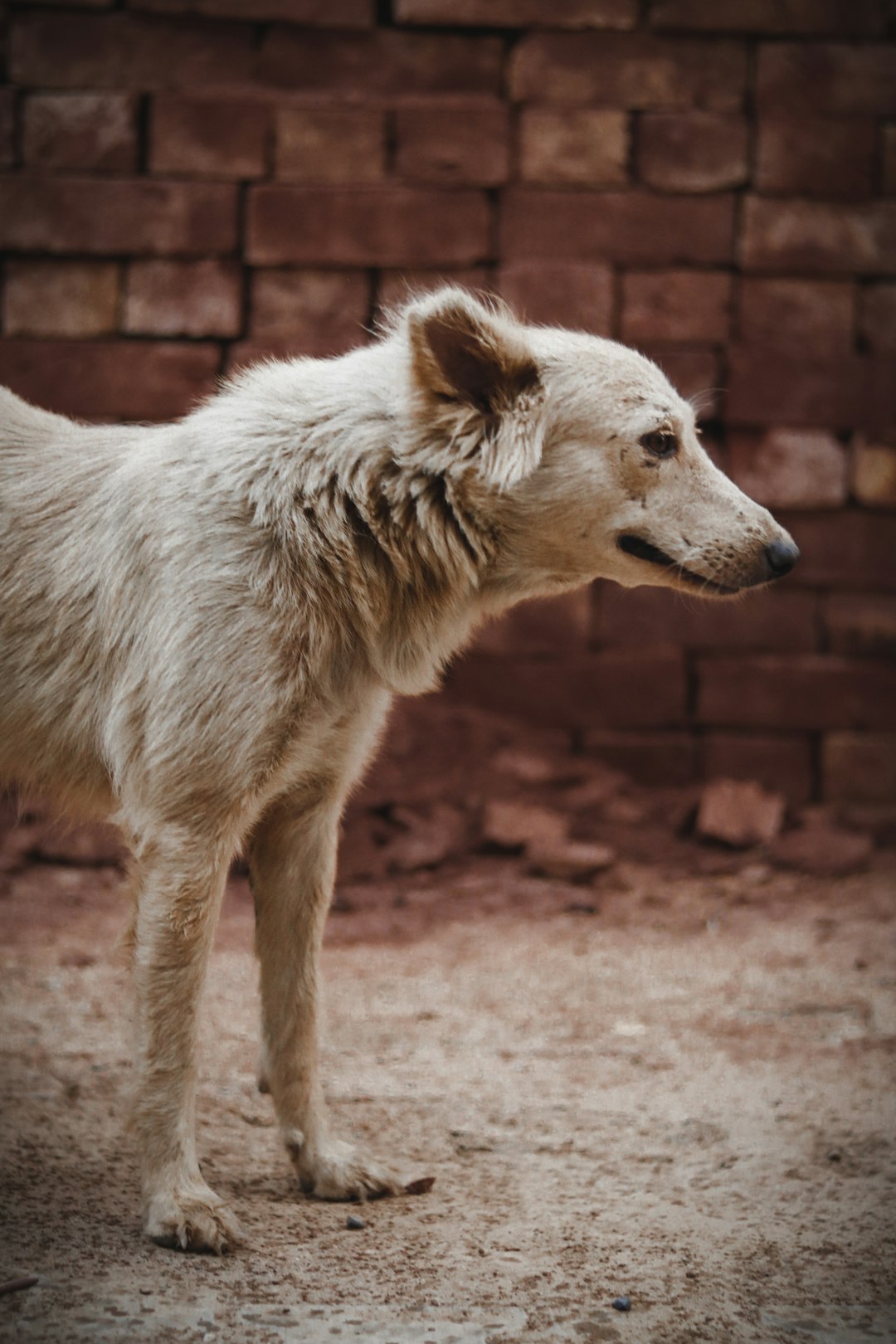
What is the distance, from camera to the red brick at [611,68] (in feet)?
19.8

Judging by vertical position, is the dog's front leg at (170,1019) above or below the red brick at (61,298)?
below

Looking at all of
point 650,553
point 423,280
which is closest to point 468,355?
point 650,553

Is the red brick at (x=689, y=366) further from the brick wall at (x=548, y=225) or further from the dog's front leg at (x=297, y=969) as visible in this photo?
the dog's front leg at (x=297, y=969)

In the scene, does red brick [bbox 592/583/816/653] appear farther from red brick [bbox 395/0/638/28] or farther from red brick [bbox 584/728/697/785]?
red brick [bbox 395/0/638/28]

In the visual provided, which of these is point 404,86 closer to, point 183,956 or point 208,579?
point 208,579

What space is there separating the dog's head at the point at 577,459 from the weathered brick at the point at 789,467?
3.23 m

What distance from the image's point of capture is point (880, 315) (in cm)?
626

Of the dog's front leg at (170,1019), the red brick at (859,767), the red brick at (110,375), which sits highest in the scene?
the red brick at (110,375)

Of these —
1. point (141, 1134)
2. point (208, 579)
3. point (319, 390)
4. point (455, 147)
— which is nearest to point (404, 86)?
point (455, 147)

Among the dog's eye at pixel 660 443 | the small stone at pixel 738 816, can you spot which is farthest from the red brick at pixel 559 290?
the dog's eye at pixel 660 443

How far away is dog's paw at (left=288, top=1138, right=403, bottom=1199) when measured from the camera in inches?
122

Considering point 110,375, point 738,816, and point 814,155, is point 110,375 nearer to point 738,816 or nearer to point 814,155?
point 814,155

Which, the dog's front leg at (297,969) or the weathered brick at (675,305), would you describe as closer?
the dog's front leg at (297,969)

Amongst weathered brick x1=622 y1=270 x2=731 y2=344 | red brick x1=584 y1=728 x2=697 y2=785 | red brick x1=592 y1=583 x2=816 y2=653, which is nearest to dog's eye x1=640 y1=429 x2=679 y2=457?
red brick x1=592 y1=583 x2=816 y2=653
